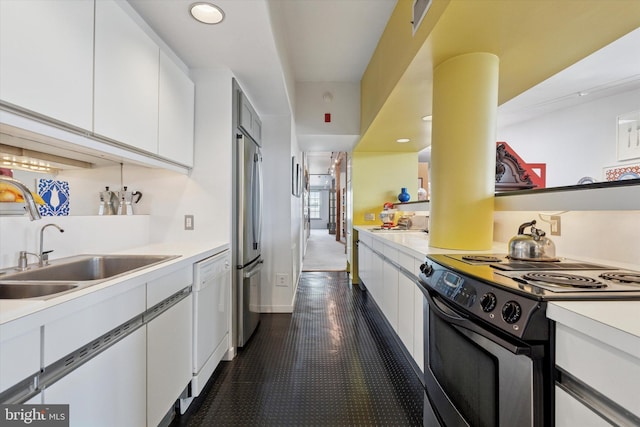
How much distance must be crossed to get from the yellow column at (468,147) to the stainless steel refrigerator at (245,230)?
1.54 metres

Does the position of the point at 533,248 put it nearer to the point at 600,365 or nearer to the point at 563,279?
the point at 563,279

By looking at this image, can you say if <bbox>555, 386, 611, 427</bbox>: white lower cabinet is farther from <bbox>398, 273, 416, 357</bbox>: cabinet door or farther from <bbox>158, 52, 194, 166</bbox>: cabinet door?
<bbox>158, 52, 194, 166</bbox>: cabinet door

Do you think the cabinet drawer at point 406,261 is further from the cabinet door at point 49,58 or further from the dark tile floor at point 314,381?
the cabinet door at point 49,58

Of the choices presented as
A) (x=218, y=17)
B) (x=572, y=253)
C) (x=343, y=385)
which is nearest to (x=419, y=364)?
(x=343, y=385)

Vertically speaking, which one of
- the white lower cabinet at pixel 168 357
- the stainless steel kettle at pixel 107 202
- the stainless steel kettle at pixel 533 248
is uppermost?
the stainless steel kettle at pixel 107 202

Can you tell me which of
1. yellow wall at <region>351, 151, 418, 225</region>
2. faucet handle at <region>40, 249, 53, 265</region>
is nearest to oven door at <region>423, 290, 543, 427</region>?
faucet handle at <region>40, 249, 53, 265</region>

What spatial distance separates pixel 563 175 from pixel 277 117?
142 inches

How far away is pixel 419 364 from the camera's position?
5.35 feet

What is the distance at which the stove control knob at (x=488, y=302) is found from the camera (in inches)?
33.7

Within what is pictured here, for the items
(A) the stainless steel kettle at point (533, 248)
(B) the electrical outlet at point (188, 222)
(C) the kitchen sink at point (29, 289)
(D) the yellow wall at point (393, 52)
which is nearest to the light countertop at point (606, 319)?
(A) the stainless steel kettle at point (533, 248)

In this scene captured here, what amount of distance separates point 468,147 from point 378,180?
264 cm

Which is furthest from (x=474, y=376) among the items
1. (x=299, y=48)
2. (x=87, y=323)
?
(x=299, y=48)

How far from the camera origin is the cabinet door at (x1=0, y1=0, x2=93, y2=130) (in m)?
0.86

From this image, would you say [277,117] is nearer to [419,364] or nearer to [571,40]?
[571,40]
